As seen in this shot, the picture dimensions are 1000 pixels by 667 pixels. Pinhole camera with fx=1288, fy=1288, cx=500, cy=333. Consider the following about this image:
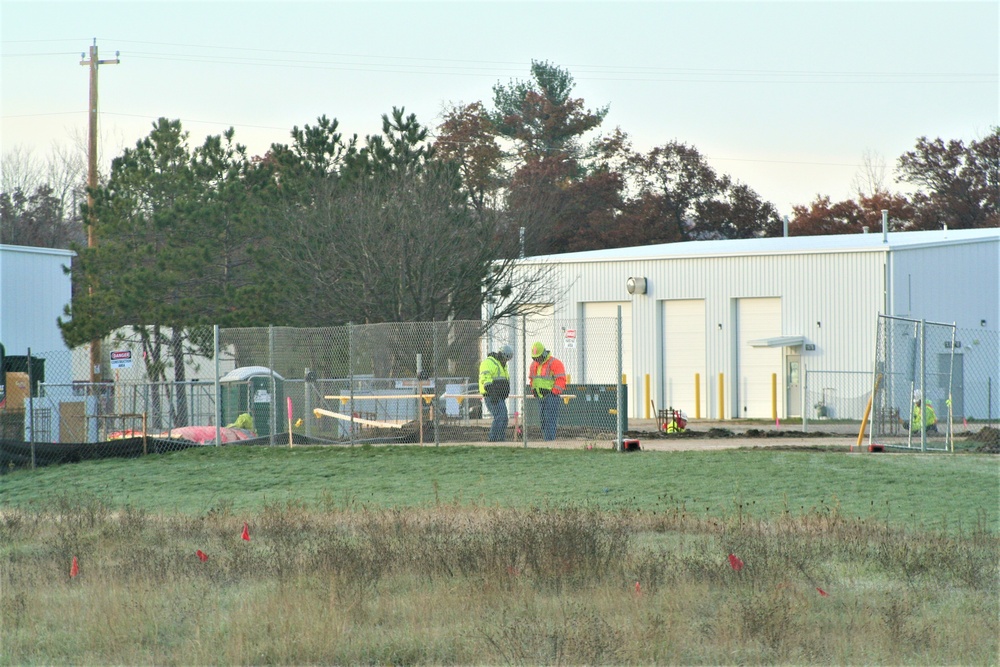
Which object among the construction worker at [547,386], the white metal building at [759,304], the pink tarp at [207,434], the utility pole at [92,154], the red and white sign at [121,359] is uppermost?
the utility pole at [92,154]

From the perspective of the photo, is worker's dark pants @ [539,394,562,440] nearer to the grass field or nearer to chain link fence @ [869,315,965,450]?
the grass field

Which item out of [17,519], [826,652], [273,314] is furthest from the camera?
[273,314]

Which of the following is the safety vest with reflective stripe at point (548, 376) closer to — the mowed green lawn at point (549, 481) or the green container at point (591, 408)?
the green container at point (591, 408)

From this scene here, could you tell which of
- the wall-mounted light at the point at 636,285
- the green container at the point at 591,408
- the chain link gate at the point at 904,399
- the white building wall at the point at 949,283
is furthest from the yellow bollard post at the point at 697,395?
the green container at the point at 591,408

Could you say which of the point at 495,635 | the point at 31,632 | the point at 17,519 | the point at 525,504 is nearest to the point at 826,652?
the point at 495,635

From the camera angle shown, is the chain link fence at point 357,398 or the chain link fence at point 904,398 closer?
the chain link fence at point 904,398

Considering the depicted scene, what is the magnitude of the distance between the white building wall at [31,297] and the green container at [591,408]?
1440 cm

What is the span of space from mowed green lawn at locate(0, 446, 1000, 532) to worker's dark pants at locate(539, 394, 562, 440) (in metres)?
1.60

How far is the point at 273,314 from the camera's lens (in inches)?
1395

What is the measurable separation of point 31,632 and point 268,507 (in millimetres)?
5557

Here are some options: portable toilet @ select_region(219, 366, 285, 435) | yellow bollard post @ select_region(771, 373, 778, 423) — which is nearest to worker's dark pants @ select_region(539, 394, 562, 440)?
portable toilet @ select_region(219, 366, 285, 435)

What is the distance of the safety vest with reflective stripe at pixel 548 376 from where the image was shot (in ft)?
71.6

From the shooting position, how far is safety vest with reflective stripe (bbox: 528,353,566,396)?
859 inches

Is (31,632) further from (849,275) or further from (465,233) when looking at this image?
(849,275)
